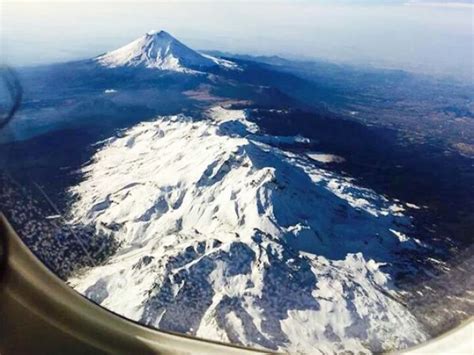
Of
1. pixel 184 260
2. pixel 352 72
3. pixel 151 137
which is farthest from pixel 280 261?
pixel 151 137

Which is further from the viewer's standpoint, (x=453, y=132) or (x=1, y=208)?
(x=453, y=132)

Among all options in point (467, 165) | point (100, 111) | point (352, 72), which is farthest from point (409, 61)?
point (100, 111)

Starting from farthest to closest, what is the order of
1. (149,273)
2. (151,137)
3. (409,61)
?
(151,137), (149,273), (409,61)

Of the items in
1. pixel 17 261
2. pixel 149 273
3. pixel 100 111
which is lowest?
pixel 149 273

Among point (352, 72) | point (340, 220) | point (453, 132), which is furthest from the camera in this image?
point (340, 220)

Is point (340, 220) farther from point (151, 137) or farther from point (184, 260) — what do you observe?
point (151, 137)

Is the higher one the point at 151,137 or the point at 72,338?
the point at 72,338
